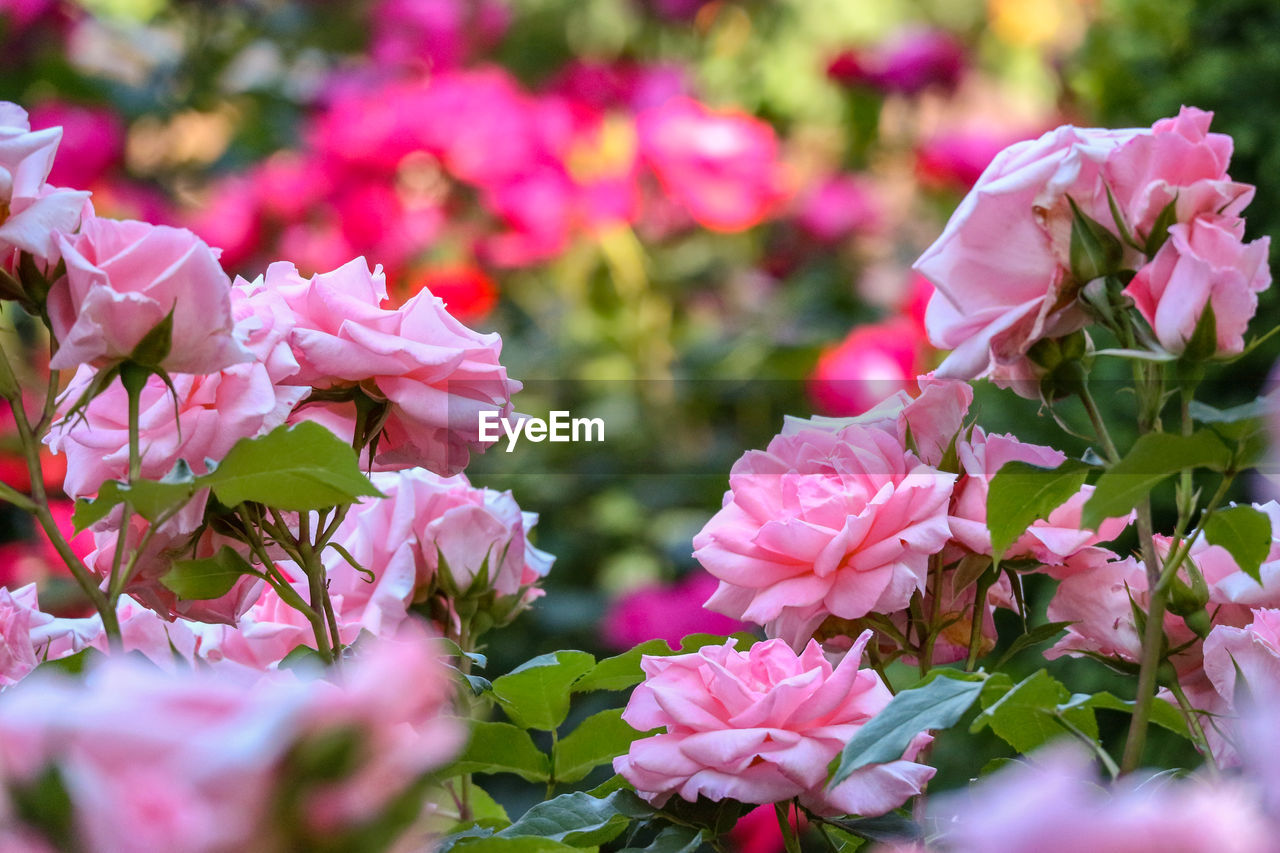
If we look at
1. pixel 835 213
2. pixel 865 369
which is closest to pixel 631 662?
pixel 865 369

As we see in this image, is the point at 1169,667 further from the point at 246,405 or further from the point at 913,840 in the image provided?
the point at 246,405

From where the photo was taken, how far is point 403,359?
1.25 ft

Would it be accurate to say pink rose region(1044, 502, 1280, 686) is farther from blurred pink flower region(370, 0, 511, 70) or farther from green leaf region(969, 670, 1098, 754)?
blurred pink flower region(370, 0, 511, 70)

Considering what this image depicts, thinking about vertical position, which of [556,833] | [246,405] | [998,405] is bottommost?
[998,405]

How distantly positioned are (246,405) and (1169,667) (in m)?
0.29

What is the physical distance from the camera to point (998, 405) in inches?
47.1

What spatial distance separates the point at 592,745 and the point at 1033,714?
145 mm

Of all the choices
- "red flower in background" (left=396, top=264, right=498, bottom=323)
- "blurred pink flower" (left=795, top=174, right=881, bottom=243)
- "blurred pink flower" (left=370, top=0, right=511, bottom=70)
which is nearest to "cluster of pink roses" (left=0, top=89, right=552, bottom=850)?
"red flower in background" (left=396, top=264, right=498, bottom=323)

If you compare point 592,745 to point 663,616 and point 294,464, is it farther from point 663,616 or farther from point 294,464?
point 663,616

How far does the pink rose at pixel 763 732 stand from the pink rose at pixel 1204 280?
118mm

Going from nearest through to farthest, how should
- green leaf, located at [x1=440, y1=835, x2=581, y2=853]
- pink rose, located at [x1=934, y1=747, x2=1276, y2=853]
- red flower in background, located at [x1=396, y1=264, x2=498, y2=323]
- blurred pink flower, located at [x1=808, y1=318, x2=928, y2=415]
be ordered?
pink rose, located at [x1=934, y1=747, x2=1276, y2=853] → green leaf, located at [x1=440, y1=835, x2=581, y2=853] → blurred pink flower, located at [x1=808, y1=318, x2=928, y2=415] → red flower in background, located at [x1=396, y1=264, x2=498, y2=323]

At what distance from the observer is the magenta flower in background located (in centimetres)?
110

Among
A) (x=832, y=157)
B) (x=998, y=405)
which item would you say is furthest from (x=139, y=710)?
(x=832, y=157)

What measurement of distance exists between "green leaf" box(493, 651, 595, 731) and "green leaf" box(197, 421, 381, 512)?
0.34 ft
